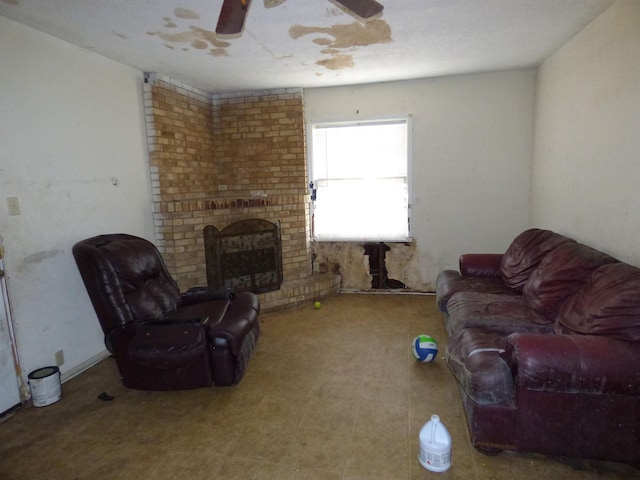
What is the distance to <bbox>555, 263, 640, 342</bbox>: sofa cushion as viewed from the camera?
1.74m

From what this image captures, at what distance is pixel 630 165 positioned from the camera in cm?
226

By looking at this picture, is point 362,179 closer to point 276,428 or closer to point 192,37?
point 192,37

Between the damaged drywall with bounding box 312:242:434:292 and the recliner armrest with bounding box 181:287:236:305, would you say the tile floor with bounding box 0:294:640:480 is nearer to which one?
the recliner armrest with bounding box 181:287:236:305

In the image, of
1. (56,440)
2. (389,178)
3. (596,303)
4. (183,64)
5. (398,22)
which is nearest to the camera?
(596,303)

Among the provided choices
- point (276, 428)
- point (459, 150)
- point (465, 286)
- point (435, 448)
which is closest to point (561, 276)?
point (465, 286)

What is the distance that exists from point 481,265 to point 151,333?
108 inches

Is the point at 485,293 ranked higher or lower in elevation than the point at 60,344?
higher

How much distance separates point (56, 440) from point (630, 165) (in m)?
3.54

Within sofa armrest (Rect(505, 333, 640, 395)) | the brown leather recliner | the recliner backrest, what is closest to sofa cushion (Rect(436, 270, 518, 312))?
sofa armrest (Rect(505, 333, 640, 395))

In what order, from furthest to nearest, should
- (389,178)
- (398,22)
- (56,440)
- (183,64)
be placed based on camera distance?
1. (389,178)
2. (183,64)
3. (398,22)
4. (56,440)

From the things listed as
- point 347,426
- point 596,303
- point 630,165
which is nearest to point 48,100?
point 347,426

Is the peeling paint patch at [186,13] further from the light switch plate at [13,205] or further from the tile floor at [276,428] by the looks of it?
the tile floor at [276,428]

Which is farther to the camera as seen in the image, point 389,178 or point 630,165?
point 389,178

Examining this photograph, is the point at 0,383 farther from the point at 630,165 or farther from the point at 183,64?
the point at 630,165
